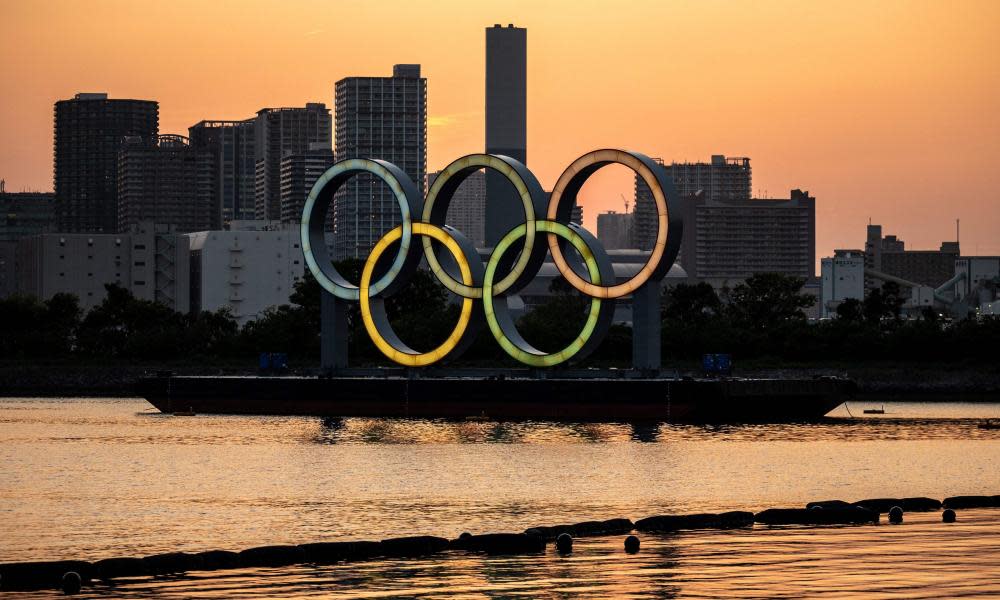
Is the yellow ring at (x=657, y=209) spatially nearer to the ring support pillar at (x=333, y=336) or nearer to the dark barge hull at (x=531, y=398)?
the dark barge hull at (x=531, y=398)

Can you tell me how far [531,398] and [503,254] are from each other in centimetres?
1061

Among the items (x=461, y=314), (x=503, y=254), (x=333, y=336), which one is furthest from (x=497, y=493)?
(x=333, y=336)

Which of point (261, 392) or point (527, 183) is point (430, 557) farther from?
point (261, 392)

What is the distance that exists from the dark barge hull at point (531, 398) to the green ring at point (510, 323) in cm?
237

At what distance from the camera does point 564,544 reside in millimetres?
54438

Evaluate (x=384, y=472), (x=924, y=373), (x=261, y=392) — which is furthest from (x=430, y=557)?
(x=924, y=373)

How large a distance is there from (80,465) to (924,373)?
116 m

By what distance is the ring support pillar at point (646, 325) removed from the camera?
126 metres

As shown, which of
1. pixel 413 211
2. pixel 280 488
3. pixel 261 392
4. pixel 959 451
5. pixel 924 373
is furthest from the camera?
pixel 924 373

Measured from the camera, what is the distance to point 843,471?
86.1 metres

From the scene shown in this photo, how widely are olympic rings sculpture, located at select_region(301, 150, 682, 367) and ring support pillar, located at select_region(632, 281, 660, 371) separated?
4.12 ft

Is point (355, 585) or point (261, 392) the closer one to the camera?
point (355, 585)

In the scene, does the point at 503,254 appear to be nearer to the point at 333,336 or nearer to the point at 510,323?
the point at 510,323

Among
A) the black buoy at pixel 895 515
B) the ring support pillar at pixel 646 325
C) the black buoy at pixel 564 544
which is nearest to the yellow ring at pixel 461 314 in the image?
the ring support pillar at pixel 646 325
